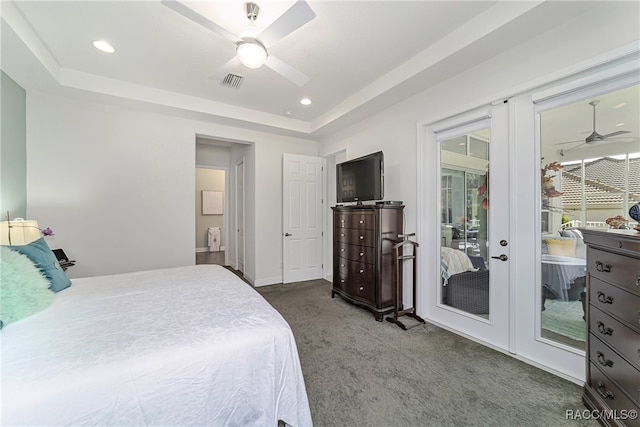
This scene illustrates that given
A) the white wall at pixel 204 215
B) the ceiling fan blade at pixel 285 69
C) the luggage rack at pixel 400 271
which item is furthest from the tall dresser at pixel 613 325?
the white wall at pixel 204 215

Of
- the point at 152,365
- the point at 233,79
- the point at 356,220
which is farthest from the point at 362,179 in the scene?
the point at 152,365

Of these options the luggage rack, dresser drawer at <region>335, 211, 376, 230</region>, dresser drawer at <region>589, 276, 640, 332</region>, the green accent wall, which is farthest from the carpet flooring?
the green accent wall

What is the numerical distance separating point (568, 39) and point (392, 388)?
9.22ft

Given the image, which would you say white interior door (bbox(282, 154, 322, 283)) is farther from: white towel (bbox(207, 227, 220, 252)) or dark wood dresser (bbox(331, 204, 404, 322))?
white towel (bbox(207, 227, 220, 252))

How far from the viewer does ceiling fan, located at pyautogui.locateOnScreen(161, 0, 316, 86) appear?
1.49 m

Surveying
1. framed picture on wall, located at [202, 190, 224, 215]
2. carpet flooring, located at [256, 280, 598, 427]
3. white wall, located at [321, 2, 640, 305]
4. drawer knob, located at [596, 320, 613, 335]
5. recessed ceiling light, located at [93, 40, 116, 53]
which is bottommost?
carpet flooring, located at [256, 280, 598, 427]

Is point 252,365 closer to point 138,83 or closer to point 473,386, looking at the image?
point 473,386

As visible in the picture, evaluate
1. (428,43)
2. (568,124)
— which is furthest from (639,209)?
(428,43)

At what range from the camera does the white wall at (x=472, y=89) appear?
5.46 ft

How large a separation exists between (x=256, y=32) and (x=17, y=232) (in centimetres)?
240

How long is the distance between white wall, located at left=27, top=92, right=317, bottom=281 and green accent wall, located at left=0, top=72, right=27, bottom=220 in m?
0.09

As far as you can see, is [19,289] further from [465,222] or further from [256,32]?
Answer: [465,222]

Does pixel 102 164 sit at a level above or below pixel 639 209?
above

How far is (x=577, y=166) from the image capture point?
6.24 ft
